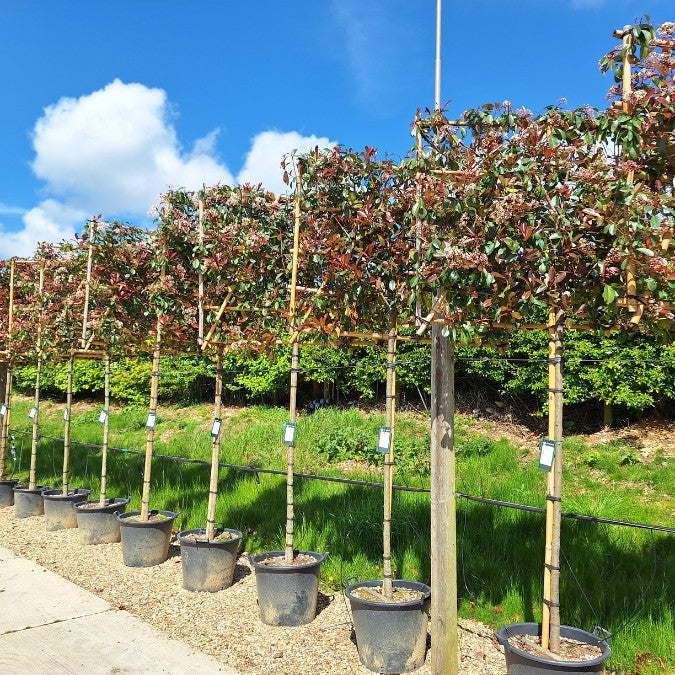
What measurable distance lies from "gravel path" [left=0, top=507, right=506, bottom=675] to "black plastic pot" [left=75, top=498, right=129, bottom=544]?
10 centimetres

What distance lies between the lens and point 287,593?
13.2 ft

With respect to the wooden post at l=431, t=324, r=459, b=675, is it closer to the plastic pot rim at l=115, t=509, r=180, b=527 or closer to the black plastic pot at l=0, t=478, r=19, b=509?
the plastic pot rim at l=115, t=509, r=180, b=527

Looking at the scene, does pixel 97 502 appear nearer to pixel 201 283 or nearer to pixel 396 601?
pixel 201 283

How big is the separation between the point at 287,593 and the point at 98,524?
288cm

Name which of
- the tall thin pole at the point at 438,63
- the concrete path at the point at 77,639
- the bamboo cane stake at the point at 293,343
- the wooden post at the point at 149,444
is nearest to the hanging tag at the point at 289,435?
the bamboo cane stake at the point at 293,343

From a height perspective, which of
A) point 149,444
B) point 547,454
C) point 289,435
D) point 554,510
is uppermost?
point 547,454

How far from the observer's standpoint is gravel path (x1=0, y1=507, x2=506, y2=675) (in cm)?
355

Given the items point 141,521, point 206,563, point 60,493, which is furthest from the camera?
point 60,493

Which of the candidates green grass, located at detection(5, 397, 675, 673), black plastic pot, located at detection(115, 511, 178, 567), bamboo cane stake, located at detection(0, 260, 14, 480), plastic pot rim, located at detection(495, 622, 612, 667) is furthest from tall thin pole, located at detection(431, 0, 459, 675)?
bamboo cane stake, located at detection(0, 260, 14, 480)

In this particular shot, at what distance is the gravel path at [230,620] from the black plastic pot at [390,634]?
4.5 inches

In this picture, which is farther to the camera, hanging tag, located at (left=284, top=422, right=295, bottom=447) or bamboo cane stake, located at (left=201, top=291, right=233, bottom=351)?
bamboo cane stake, located at (left=201, top=291, right=233, bottom=351)

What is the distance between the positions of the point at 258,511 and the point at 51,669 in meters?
2.55

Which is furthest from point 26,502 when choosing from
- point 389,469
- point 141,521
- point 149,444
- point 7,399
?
point 389,469

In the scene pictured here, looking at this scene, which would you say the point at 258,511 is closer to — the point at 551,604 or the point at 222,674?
the point at 222,674
